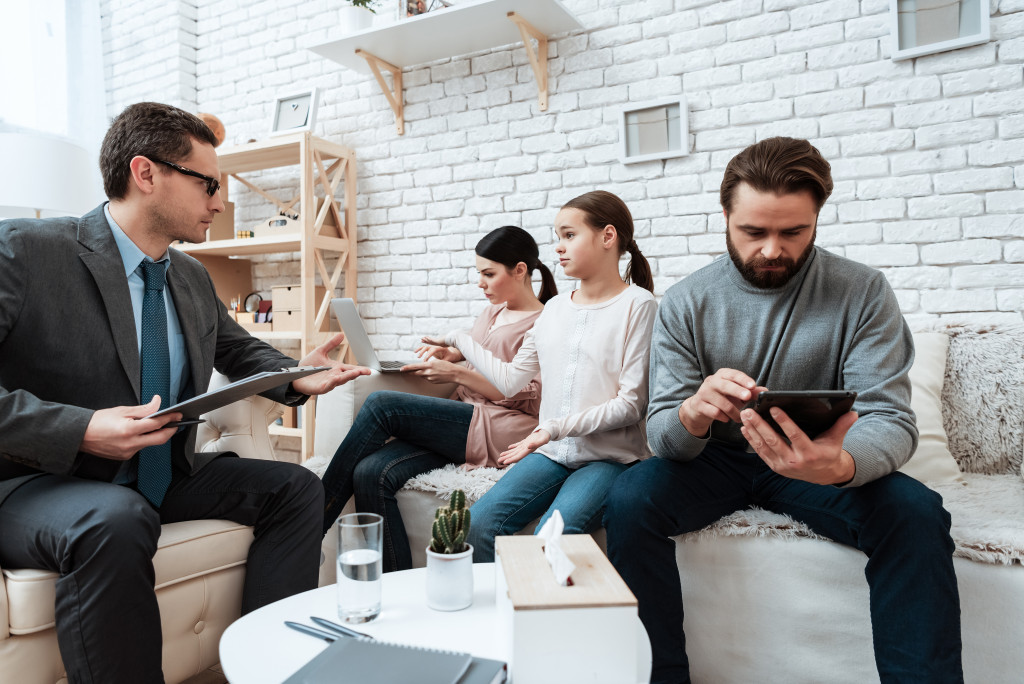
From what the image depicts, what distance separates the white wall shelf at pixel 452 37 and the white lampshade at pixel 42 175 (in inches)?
39.7

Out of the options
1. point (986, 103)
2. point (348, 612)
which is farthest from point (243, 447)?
point (986, 103)

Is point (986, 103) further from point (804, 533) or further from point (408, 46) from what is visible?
point (408, 46)

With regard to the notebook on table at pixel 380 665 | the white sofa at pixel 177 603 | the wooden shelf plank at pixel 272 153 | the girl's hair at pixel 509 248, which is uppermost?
the wooden shelf plank at pixel 272 153

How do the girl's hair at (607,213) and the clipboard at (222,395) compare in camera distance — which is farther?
the girl's hair at (607,213)

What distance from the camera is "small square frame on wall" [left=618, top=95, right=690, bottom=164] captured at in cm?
228

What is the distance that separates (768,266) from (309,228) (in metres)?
1.98

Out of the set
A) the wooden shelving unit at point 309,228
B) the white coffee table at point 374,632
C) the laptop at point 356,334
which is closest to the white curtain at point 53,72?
the wooden shelving unit at point 309,228

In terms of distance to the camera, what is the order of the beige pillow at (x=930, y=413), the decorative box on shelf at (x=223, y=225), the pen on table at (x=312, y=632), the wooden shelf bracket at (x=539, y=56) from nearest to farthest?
the pen on table at (x=312, y=632)
the beige pillow at (x=930, y=413)
the wooden shelf bracket at (x=539, y=56)
the decorative box on shelf at (x=223, y=225)

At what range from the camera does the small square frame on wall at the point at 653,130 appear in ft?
7.47

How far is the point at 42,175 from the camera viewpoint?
2.33 meters

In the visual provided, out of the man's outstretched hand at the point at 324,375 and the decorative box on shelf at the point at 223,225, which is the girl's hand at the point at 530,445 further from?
A: the decorative box on shelf at the point at 223,225

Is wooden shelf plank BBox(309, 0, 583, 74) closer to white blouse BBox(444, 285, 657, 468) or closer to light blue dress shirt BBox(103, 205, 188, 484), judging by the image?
white blouse BBox(444, 285, 657, 468)

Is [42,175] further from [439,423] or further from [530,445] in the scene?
[530,445]

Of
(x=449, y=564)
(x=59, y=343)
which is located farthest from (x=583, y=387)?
(x=59, y=343)
